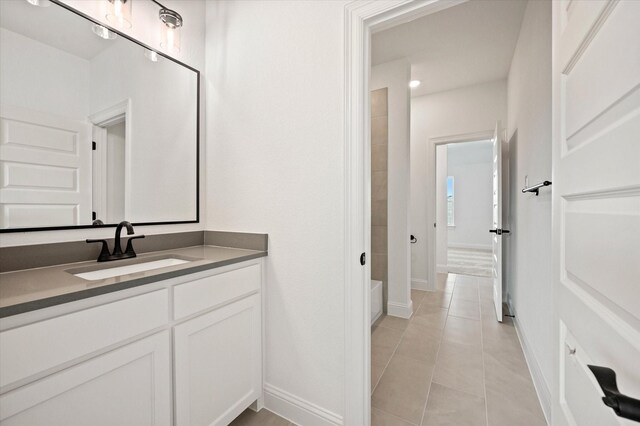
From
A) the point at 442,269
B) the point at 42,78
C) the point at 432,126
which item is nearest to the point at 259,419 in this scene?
the point at 42,78

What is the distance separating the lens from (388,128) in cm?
300

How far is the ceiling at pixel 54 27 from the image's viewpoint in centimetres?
114

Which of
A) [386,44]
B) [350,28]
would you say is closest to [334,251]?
[350,28]

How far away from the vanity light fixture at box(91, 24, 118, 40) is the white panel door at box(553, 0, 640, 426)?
192 cm

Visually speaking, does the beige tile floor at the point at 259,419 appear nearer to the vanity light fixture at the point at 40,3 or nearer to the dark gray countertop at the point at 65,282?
the dark gray countertop at the point at 65,282

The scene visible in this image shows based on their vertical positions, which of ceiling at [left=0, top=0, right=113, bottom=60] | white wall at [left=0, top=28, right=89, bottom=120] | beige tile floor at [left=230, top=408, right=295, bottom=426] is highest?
ceiling at [left=0, top=0, right=113, bottom=60]

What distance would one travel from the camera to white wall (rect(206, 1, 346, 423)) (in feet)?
4.50

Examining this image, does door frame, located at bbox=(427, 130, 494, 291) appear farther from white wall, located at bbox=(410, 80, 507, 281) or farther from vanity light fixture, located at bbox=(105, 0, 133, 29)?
vanity light fixture, located at bbox=(105, 0, 133, 29)

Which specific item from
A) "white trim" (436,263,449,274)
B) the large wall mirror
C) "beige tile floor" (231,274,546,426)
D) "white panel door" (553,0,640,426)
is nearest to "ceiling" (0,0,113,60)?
the large wall mirror

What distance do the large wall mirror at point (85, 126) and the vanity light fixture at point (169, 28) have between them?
3.4 inches

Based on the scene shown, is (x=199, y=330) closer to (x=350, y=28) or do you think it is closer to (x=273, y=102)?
(x=273, y=102)

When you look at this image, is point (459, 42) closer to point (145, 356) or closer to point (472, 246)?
point (145, 356)

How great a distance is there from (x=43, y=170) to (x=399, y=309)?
2949 millimetres

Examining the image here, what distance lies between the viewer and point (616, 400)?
1.31 feet
